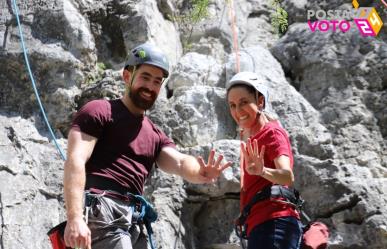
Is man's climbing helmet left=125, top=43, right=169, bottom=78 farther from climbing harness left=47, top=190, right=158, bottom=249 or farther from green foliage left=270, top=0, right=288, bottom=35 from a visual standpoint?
green foliage left=270, top=0, right=288, bottom=35

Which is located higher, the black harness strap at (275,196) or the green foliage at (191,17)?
the green foliage at (191,17)

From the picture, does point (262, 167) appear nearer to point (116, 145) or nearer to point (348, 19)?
point (116, 145)

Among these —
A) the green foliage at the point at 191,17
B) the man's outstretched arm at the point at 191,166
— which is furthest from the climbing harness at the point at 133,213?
the green foliage at the point at 191,17

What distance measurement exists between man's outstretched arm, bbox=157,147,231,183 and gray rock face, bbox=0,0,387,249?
2102mm

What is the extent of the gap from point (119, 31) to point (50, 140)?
2.42 meters

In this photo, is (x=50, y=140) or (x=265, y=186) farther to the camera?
(x=50, y=140)

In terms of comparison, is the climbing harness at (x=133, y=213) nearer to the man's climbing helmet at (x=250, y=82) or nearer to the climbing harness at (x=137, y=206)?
the climbing harness at (x=137, y=206)

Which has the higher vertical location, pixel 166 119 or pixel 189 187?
pixel 166 119

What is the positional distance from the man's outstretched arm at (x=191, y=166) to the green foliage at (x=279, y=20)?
5.21 meters

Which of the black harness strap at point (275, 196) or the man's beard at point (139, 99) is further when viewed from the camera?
the man's beard at point (139, 99)

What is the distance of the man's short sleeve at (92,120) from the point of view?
3230 millimetres

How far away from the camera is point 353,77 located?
7742mm

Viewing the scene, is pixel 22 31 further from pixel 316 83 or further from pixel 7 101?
pixel 316 83

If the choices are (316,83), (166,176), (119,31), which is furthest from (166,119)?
(316,83)
